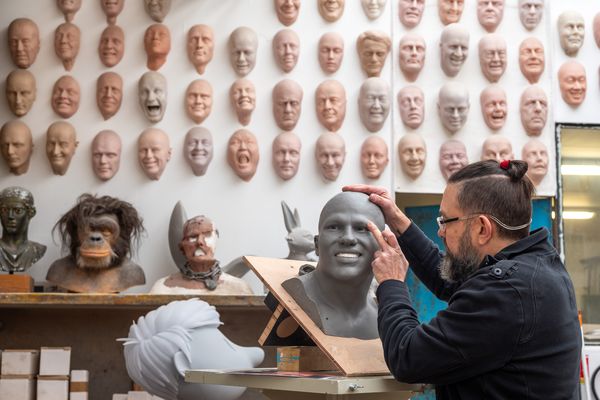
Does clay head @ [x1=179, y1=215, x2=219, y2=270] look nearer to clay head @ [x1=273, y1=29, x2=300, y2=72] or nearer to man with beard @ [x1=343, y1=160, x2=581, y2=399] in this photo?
clay head @ [x1=273, y1=29, x2=300, y2=72]

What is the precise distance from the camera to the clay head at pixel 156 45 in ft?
21.4

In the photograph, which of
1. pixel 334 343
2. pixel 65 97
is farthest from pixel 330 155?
pixel 334 343

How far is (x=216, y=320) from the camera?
3494mm

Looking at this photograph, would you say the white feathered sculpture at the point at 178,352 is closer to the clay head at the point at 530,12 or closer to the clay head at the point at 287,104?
the clay head at the point at 287,104

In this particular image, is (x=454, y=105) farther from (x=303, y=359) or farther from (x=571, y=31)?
(x=303, y=359)

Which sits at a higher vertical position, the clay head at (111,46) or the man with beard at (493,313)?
the clay head at (111,46)

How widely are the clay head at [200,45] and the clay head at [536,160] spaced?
260cm

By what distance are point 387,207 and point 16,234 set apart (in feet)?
11.0

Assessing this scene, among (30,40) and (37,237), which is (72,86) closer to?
(30,40)

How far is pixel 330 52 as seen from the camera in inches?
265

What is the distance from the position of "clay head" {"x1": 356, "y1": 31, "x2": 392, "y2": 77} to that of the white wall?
98 millimetres

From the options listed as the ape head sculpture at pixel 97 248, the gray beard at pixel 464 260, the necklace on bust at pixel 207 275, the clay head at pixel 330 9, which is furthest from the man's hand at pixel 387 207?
the clay head at pixel 330 9

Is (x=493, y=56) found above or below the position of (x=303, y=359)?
above

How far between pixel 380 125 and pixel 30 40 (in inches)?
Result: 107
